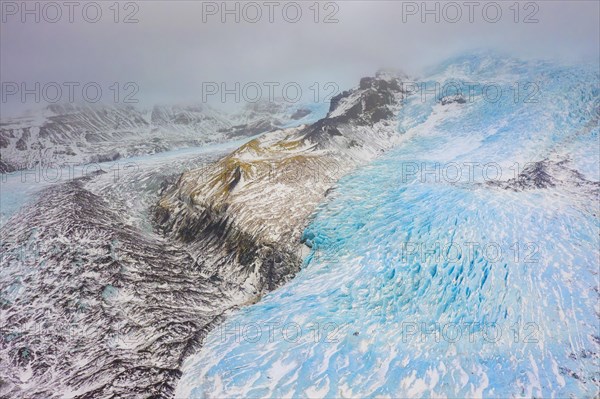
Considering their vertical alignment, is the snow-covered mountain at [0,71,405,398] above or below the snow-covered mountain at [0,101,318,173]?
below

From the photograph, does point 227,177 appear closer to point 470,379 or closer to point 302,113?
point 470,379

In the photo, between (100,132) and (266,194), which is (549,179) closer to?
(266,194)

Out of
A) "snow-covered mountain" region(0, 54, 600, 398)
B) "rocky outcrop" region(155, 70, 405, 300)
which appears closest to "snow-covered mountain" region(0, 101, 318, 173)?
"snow-covered mountain" region(0, 54, 600, 398)

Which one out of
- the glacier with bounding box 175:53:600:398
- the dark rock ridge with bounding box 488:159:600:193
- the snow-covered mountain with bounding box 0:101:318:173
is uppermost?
the snow-covered mountain with bounding box 0:101:318:173

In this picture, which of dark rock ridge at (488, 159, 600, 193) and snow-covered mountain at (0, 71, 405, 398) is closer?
snow-covered mountain at (0, 71, 405, 398)

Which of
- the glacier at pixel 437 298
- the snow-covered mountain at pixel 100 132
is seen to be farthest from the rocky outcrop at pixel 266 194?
the snow-covered mountain at pixel 100 132

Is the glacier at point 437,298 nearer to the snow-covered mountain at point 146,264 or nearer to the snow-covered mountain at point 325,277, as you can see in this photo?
the snow-covered mountain at point 325,277

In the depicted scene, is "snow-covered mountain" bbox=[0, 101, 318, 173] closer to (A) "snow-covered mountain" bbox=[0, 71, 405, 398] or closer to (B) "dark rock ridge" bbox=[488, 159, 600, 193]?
(A) "snow-covered mountain" bbox=[0, 71, 405, 398]

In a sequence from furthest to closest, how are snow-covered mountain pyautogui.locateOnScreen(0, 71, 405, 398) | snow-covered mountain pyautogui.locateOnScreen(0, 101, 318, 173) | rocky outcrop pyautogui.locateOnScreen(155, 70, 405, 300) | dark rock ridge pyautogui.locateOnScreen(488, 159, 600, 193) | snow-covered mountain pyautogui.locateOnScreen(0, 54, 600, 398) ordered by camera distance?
snow-covered mountain pyautogui.locateOnScreen(0, 101, 318, 173), dark rock ridge pyautogui.locateOnScreen(488, 159, 600, 193), rocky outcrop pyautogui.locateOnScreen(155, 70, 405, 300), snow-covered mountain pyautogui.locateOnScreen(0, 71, 405, 398), snow-covered mountain pyautogui.locateOnScreen(0, 54, 600, 398)

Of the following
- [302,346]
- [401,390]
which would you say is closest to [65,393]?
[302,346]
